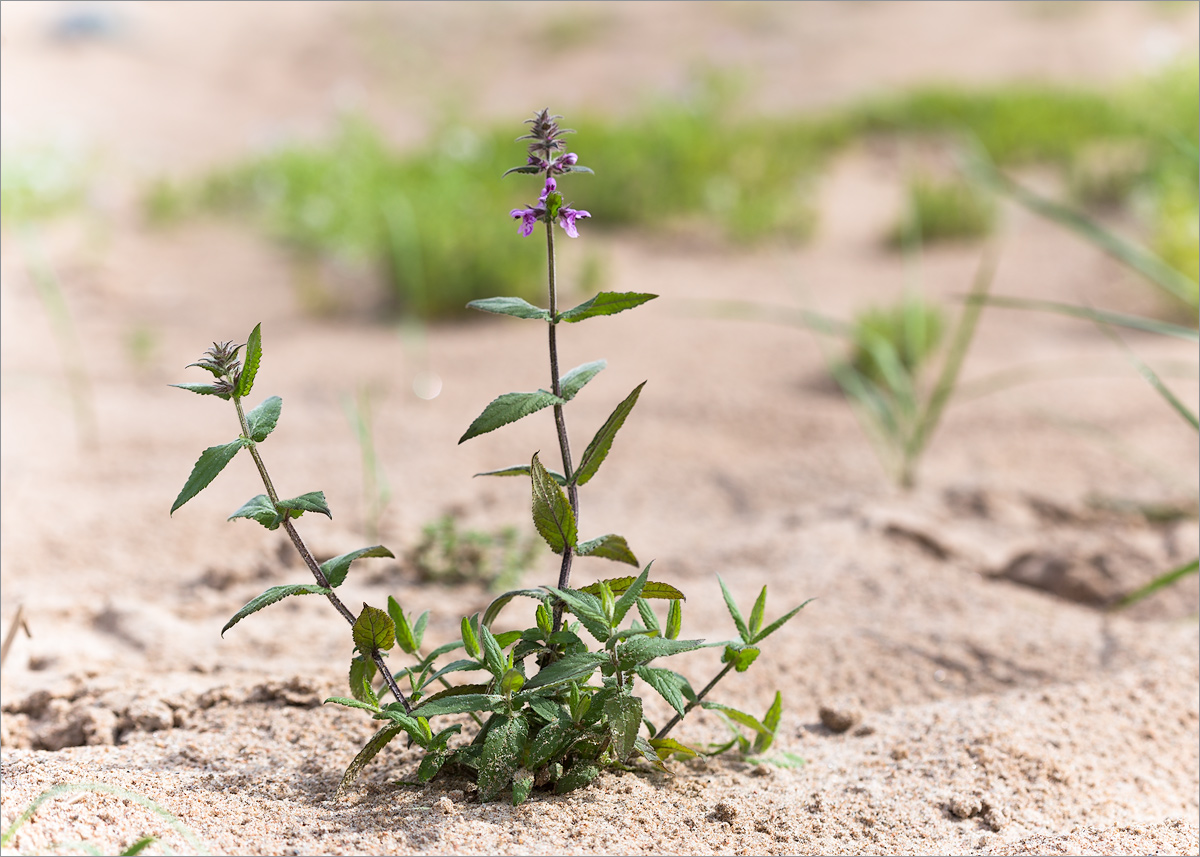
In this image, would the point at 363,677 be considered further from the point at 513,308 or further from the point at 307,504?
the point at 513,308

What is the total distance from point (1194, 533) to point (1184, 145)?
1.12m

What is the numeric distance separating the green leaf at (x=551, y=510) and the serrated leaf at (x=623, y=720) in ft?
0.71

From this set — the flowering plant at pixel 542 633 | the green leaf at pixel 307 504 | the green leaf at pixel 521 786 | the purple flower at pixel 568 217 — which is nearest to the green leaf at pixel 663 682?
the flowering plant at pixel 542 633

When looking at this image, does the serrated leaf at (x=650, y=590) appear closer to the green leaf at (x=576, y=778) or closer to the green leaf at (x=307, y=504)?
the green leaf at (x=576, y=778)

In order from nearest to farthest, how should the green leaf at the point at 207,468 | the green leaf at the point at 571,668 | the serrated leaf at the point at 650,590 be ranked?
1. the green leaf at the point at 207,468
2. the green leaf at the point at 571,668
3. the serrated leaf at the point at 650,590

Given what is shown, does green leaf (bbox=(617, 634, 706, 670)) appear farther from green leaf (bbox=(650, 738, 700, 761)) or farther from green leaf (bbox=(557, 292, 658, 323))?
green leaf (bbox=(557, 292, 658, 323))

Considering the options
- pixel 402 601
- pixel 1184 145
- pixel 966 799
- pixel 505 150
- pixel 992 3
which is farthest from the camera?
pixel 992 3

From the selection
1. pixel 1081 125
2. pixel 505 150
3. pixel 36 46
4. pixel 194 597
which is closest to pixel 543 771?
pixel 194 597

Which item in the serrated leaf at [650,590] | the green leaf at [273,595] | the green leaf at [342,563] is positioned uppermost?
the green leaf at [342,563]

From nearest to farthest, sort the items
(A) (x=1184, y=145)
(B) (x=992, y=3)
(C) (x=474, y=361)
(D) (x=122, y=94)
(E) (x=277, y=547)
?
(A) (x=1184, y=145) < (E) (x=277, y=547) < (C) (x=474, y=361) < (D) (x=122, y=94) < (B) (x=992, y=3)

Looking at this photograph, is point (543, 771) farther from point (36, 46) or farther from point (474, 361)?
point (36, 46)

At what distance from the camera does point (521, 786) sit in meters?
1.43

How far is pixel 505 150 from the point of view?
311 inches

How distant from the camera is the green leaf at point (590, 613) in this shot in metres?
1.37
